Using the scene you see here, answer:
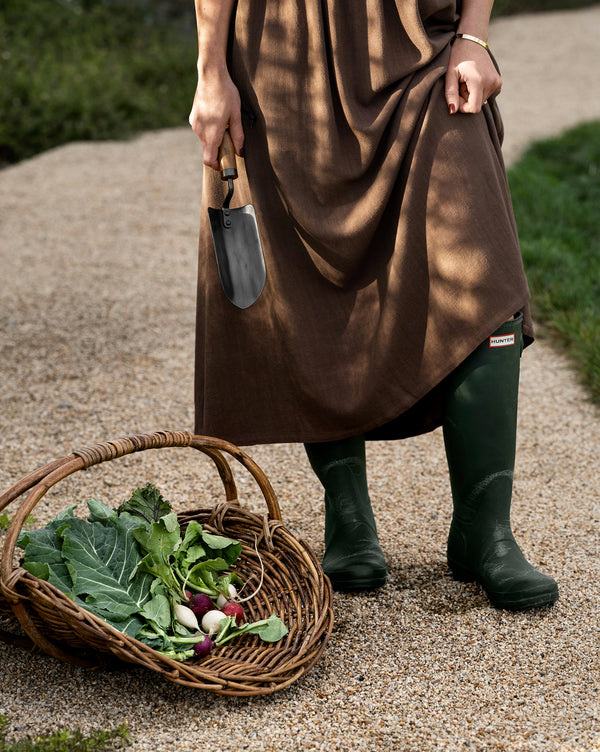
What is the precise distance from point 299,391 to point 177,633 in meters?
0.59

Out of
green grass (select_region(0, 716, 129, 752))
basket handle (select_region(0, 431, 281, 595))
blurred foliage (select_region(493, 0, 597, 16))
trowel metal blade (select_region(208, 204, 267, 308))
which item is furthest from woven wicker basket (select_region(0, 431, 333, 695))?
blurred foliage (select_region(493, 0, 597, 16))

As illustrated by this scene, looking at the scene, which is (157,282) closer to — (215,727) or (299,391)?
(299,391)

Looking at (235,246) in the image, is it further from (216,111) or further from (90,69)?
(90,69)

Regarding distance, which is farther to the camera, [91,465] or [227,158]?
[227,158]

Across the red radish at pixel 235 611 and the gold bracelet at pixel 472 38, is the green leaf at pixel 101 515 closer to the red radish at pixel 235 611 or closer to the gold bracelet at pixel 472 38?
the red radish at pixel 235 611

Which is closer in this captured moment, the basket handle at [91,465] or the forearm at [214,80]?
the basket handle at [91,465]

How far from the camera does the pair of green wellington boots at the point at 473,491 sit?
1.88 metres

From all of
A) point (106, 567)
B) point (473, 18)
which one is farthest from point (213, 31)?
point (106, 567)

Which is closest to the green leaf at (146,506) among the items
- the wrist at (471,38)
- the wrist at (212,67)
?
the wrist at (212,67)

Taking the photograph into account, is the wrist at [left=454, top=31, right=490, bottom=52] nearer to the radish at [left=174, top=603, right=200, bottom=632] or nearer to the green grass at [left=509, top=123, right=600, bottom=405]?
the radish at [left=174, top=603, right=200, bottom=632]

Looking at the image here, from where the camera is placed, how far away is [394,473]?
2906 millimetres

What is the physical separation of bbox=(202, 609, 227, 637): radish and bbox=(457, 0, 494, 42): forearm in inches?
53.2

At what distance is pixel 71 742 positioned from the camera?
158 cm

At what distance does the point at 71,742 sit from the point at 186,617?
1.06 feet
